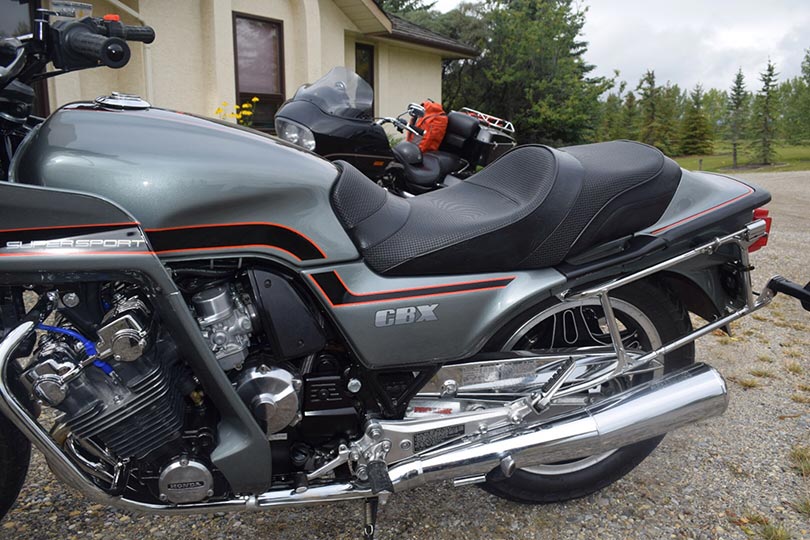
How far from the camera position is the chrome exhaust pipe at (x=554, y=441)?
1.84 metres

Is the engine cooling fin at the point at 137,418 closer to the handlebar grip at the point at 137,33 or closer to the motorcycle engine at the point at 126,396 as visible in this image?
the motorcycle engine at the point at 126,396

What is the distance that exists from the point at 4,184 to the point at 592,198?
1.67 metres

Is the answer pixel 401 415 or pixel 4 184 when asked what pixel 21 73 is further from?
pixel 401 415

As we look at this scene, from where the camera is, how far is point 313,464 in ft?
6.47

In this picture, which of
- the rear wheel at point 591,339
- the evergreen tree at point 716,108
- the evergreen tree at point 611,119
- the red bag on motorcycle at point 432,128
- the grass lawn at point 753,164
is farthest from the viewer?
the evergreen tree at point 716,108

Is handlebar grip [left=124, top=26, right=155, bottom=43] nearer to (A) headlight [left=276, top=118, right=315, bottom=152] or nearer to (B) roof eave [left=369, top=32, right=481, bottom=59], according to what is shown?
(A) headlight [left=276, top=118, right=315, bottom=152]

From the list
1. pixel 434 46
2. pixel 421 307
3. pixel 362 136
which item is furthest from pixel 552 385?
pixel 434 46

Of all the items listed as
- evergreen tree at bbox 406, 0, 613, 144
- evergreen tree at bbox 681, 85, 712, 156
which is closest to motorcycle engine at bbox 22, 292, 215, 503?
evergreen tree at bbox 406, 0, 613, 144

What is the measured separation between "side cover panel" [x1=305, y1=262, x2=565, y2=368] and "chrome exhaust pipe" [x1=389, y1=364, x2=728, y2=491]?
12.7 inches

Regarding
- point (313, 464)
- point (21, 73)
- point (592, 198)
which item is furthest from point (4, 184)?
point (592, 198)

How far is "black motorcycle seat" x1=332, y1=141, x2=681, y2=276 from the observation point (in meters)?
1.87

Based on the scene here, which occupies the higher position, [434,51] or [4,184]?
[434,51]

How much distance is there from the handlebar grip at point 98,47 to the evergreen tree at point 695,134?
39121 millimetres

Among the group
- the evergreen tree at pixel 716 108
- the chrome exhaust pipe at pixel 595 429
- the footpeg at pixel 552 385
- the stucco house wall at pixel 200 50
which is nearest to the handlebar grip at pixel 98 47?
the chrome exhaust pipe at pixel 595 429
